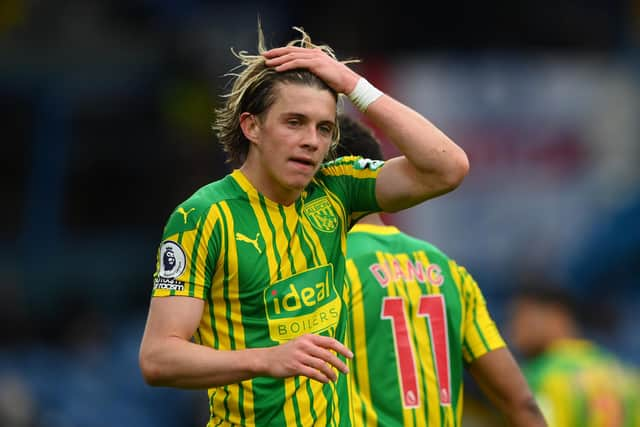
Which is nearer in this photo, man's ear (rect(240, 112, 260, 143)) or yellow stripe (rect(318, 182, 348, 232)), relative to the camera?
man's ear (rect(240, 112, 260, 143))

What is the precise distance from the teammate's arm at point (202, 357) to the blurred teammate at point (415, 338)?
44.1 inches

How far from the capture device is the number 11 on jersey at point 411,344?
5.14 meters

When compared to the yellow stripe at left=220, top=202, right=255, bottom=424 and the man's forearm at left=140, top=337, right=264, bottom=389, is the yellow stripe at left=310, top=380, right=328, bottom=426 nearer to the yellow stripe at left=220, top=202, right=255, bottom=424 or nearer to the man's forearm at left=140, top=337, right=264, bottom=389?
the yellow stripe at left=220, top=202, right=255, bottom=424

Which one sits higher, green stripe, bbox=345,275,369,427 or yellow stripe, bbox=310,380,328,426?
green stripe, bbox=345,275,369,427

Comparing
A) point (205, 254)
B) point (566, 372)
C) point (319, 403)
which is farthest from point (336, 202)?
point (566, 372)

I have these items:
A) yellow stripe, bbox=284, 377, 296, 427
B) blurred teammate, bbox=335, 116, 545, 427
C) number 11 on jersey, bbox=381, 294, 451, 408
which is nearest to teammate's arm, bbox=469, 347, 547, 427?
blurred teammate, bbox=335, 116, 545, 427

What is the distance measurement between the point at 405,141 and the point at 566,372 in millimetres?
3234

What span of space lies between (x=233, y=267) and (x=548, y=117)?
11.6 m

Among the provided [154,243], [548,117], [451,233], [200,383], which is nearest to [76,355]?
[154,243]

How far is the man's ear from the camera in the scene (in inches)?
176

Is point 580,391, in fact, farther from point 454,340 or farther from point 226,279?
point 226,279

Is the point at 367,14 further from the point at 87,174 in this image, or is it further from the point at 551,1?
the point at 87,174

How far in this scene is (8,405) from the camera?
1312 cm

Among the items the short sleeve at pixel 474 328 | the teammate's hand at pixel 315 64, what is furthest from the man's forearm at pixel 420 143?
the short sleeve at pixel 474 328
